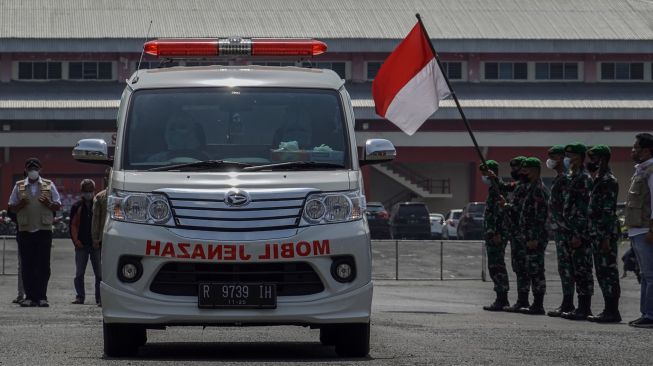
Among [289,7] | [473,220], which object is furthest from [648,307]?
[289,7]

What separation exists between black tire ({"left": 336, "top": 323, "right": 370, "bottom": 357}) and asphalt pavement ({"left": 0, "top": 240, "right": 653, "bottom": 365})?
0.35 ft

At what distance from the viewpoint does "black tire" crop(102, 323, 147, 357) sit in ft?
36.2

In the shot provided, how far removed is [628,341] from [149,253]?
444cm

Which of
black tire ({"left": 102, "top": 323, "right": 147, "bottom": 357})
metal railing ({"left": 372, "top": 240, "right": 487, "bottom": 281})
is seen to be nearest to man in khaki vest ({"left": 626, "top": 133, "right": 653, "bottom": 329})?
black tire ({"left": 102, "top": 323, "right": 147, "bottom": 357})

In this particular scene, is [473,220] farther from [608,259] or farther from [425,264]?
[608,259]

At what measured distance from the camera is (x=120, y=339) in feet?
36.3

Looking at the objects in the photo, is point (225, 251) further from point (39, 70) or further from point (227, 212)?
point (39, 70)

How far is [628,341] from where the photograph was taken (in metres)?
12.6

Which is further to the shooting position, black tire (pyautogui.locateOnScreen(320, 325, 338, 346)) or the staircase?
the staircase

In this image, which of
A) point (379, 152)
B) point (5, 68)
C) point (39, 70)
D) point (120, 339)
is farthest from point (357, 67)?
point (120, 339)

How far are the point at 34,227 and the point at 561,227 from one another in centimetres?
693

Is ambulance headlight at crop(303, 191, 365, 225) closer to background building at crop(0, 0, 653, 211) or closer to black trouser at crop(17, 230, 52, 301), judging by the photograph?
black trouser at crop(17, 230, 52, 301)

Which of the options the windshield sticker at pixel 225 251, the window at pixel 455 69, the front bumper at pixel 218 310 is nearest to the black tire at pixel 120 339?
the front bumper at pixel 218 310

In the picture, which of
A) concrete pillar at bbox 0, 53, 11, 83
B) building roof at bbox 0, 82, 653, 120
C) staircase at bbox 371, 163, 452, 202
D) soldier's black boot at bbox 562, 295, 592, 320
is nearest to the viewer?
soldier's black boot at bbox 562, 295, 592, 320
